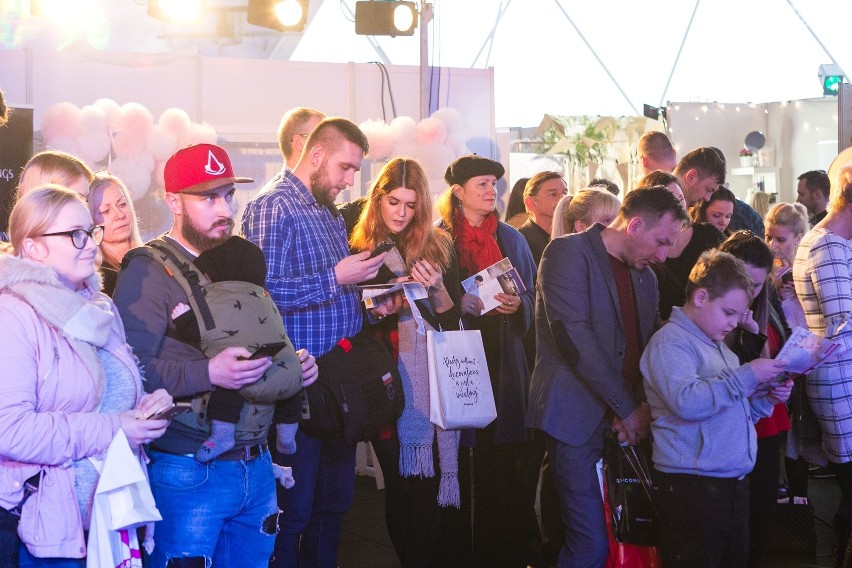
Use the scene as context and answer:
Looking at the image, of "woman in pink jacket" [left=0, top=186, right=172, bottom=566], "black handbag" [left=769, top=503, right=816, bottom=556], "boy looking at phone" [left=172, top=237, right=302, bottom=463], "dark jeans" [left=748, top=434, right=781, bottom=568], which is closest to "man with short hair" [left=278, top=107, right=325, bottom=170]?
"boy looking at phone" [left=172, top=237, right=302, bottom=463]

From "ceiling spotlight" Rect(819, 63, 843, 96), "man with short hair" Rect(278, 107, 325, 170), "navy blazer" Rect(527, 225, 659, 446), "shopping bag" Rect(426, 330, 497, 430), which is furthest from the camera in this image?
"ceiling spotlight" Rect(819, 63, 843, 96)

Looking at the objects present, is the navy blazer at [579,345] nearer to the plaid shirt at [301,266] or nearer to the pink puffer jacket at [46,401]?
the plaid shirt at [301,266]

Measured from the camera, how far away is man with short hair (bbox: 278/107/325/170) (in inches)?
156

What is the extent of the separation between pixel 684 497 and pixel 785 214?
2291 millimetres

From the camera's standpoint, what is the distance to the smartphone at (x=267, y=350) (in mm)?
2357

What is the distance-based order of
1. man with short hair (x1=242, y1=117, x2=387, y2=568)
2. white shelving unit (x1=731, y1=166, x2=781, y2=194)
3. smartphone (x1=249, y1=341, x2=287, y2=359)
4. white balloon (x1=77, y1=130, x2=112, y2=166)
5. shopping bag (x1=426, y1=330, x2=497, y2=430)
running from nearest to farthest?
1. smartphone (x1=249, y1=341, x2=287, y2=359)
2. man with short hair (x1=242, y1=117, x2=387, y2=568)
3. shopping bag (x1=426, y1=330, x2=497, y2=430)
4. white balloon (x1=77, y1=130, x2=112, y2=166)
5. white shelving unit (x1=731, y1=166, x2=781, y2=194)

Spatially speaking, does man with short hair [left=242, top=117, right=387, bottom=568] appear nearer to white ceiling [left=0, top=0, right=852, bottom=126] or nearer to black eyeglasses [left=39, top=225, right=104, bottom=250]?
black eyeglasses [left=39, top=225, right=104, bottom=250]

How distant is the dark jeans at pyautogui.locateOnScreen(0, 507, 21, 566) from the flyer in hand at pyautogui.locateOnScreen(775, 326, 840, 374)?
2.19m

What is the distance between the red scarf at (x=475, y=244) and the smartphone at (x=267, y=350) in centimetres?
170

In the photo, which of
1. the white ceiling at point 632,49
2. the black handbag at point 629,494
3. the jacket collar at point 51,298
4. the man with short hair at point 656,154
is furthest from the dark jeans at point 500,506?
the white ceiling at point 632,49

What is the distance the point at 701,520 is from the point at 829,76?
8.09 metres

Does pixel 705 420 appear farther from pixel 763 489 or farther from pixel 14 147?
pixel 14 147

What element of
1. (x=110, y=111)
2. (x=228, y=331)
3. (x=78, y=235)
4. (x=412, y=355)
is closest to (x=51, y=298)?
(x=78, y=235)

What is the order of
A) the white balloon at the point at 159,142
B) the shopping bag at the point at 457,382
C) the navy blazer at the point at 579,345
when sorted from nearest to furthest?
the navy blazer at the point at 579,345 → the shopping bag at the point at 457,382 → the white balloon at the point at 159,142
